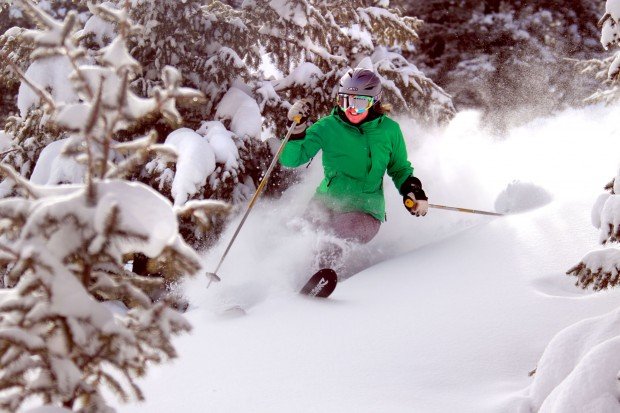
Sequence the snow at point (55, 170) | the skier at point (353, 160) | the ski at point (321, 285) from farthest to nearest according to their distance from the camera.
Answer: the skier at point (353, 160) → the snow at point (55, 170) → the ski at point (321, 285)

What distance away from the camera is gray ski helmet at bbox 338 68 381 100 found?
5680mm

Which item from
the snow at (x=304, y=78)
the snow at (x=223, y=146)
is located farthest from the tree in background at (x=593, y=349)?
the snow at (x=304, y=78)

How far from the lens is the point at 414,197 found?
5664mm

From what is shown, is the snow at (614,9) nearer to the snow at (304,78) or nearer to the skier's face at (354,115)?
the skier's face at (354,115)

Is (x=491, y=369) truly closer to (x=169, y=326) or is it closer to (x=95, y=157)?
(x=169, y=326)

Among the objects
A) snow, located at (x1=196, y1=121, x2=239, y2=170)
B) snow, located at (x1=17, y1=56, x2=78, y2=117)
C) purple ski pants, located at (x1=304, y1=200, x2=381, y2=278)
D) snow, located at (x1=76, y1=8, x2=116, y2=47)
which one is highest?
snow, located at (x1=76, y1=8, x2=116, y2=47)

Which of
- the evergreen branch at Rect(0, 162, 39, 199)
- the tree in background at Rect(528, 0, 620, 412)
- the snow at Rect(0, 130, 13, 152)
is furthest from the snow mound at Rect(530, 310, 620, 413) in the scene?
the snow at Rect(0, 130, 13, 152)

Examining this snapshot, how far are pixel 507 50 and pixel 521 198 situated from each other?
12.8 meters

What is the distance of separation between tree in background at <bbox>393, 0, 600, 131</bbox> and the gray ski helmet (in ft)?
38.9

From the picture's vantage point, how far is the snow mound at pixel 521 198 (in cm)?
593

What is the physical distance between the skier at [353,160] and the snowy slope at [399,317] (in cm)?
29

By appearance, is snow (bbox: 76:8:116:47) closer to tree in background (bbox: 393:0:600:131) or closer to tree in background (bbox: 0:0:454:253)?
tree in background (bbox: 0:0:454:253)

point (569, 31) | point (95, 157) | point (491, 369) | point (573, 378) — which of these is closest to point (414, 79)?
point (491, 369)

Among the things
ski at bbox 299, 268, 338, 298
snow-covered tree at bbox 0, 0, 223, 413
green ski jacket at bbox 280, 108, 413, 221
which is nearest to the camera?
snow-covered tree at bbox 0, 0, 223, 413
